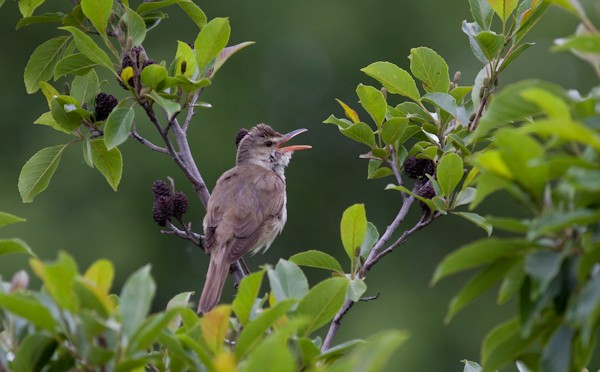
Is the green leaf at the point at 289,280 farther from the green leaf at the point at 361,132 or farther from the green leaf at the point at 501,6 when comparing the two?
the green leaf at the point at 501,6

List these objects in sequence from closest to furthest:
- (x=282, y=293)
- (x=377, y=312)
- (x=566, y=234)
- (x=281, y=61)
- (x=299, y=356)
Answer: (x=566, y=234) → (x=299, y=356) → (x=282, y=293) → (x=377, y=312) → (x=281, y=61)

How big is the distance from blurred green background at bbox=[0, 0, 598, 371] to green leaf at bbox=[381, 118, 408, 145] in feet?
41.9

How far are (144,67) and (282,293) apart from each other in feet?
5.33

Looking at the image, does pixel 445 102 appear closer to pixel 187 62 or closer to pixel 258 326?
pixel 187 62

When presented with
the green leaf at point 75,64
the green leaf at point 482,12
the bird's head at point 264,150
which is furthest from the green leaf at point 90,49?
the bird's head at point 264,150

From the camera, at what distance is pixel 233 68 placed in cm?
2092

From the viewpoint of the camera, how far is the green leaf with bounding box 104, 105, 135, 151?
393cm

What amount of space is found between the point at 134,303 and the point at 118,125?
1820mm

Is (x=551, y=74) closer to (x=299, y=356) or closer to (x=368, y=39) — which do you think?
(x=368, y=39)

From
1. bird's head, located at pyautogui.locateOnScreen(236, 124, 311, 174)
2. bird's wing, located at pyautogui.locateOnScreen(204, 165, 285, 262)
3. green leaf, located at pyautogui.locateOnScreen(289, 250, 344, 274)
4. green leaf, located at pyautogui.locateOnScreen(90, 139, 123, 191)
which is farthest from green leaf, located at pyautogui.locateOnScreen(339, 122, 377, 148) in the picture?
bird's head, located at pyautogui.locateOnScreen(236, 124, 311, 174)

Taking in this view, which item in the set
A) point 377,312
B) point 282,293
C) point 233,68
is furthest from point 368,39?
point 282,293

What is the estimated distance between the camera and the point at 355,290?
3697mm

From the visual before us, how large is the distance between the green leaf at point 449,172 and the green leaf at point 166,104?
Result: 40.7 inches

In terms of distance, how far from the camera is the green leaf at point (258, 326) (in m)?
2.39
